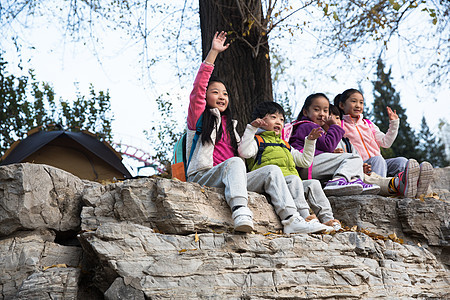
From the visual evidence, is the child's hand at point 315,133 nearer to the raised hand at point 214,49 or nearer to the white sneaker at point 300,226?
the white sneaker at point 300,226

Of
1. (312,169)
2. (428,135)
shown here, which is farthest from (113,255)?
(428,135)

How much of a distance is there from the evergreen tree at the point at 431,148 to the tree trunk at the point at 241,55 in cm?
2489

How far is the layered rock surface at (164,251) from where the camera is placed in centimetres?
396

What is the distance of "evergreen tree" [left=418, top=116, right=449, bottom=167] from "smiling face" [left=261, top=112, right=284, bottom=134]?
26292 millimetres

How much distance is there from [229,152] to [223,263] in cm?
146

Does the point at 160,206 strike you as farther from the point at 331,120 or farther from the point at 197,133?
the point at 331,120

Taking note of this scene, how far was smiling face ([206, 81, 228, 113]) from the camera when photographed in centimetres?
538

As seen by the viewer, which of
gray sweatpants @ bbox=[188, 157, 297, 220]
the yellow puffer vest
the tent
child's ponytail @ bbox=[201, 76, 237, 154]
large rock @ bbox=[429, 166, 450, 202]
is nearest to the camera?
gray sweatpants @ bbox=[188, 157, 297, 220]

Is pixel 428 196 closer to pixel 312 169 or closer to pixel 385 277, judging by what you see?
pixel 312 169

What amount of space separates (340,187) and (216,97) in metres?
1.69

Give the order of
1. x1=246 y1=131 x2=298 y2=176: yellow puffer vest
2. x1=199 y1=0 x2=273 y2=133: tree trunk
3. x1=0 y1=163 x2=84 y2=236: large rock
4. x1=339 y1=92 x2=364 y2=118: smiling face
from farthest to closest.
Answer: x1=199 y1=0 x2=273 y2=133: tree trunk
x1=339 y1=92 x2=364 y2=118: smiling face
x1=246 y1=131 x2=298 y2=176: yellow puffer vest
x1=0 y1=163 x2=84 y2=236: large rock

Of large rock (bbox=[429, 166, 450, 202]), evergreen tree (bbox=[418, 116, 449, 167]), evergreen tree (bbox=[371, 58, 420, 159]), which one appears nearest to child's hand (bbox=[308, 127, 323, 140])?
large rock (bbox=[429, 166, 450, 202])

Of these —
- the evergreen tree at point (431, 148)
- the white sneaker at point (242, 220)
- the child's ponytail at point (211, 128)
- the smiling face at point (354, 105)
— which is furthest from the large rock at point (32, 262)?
the evergreen tree at point (431, 148)

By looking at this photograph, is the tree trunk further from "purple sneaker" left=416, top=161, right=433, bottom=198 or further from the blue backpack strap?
"purple sneaker" left=416, top=161, right=433, bottom=198
